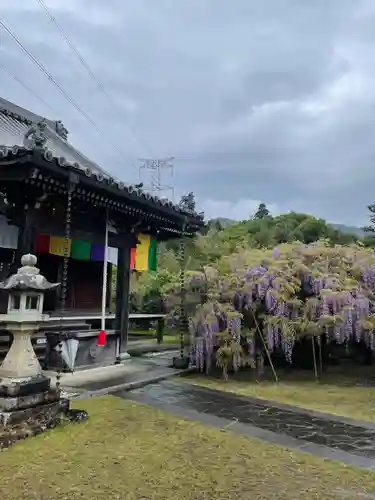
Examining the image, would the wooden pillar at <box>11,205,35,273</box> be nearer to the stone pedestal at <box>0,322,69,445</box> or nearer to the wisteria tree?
the stone pedestal at <box>0,322,69,445</box>

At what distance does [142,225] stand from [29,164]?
3.53 metres

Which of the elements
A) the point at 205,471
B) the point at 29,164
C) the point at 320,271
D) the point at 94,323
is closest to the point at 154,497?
the point at 205,471

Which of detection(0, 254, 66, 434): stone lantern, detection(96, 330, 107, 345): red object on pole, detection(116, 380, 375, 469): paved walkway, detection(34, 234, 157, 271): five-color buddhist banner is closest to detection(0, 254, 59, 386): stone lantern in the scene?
detection(0, 254, 66, 434): stone lantern

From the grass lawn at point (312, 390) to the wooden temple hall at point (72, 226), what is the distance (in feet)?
7.49

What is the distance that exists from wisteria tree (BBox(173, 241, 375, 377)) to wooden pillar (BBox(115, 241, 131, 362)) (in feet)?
4.47

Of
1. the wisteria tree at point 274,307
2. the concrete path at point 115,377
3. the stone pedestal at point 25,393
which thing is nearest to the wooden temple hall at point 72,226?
the concrete path at point 115,377

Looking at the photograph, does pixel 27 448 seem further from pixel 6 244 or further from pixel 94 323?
pixel 94 323

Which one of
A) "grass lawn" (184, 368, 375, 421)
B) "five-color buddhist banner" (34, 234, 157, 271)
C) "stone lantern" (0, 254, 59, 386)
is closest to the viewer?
"stone lantern" (0, 254, 59, 386)

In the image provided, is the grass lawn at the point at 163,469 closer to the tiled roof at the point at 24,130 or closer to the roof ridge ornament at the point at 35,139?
the roof ridge ornament at the point at 35,139

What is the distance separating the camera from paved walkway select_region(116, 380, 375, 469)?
3.98 metres

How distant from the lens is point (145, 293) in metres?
16.1

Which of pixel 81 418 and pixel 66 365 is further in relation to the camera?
pixel 66 365

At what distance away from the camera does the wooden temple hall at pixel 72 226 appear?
19.2ft

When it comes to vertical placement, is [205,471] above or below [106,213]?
below
